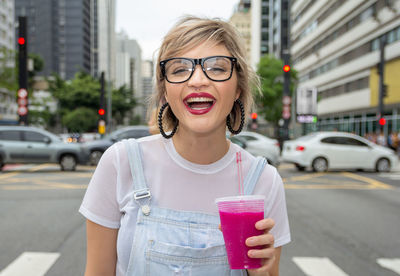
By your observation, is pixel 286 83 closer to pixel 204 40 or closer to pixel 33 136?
pixel 33 136

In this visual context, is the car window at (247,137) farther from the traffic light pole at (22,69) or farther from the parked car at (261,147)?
the traffic light pole at (22,69)

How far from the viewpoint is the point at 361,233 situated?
5.81 m

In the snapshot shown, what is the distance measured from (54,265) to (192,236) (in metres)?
3.22

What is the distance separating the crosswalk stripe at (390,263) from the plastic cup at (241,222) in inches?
139

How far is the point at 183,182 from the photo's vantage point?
1.58 meters

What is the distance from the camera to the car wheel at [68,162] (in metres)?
14.5

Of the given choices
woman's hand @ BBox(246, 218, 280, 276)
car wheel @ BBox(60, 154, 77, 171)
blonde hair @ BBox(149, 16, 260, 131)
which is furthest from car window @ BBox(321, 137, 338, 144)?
woman's hand @ BBox(246, 218, 280, 276)

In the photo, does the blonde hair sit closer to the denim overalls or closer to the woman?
the woman

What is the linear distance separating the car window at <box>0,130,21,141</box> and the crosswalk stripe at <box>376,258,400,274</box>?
12876 millimetres

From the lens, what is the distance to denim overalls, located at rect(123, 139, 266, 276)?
146 centimetres

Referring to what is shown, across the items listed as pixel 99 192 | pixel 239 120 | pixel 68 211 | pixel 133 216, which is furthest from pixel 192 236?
pixel 68 211

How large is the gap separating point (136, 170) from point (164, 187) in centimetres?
13

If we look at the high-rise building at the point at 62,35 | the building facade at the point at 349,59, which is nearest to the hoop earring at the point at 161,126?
the building facade at the point at 349,59

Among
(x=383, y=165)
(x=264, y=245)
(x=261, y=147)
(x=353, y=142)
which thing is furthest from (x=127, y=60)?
(x=264, y=245)
